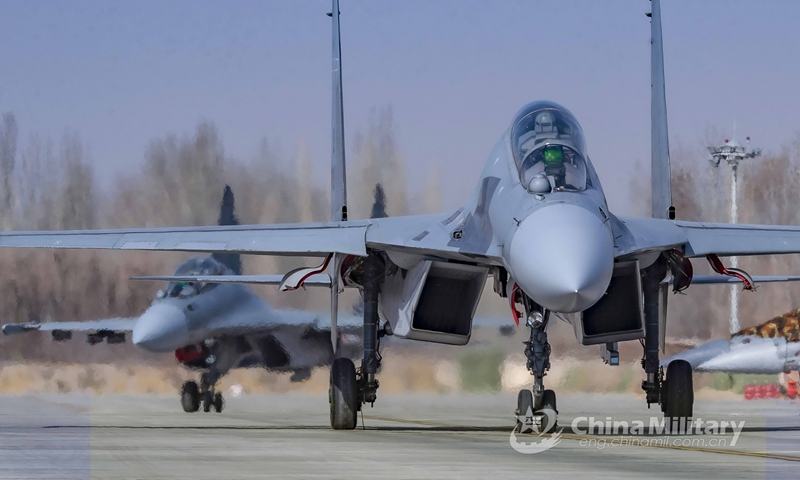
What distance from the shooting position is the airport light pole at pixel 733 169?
950 inches

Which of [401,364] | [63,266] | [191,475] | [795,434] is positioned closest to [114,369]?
[63,266]

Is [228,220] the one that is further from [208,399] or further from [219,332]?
[208,399]

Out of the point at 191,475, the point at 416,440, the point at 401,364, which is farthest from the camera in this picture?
the point at 401,364

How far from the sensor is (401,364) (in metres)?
20.1

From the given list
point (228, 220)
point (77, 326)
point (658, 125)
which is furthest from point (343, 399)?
point (77, 326)

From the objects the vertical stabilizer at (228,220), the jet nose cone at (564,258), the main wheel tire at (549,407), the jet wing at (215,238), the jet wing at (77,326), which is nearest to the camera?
the jet nose cone at (564,258)

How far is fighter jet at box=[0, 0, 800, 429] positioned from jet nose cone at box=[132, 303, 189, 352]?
324 inches

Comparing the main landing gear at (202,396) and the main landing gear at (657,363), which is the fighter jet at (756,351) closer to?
the main landing gear at (202,396)

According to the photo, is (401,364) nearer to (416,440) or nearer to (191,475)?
(416,440)

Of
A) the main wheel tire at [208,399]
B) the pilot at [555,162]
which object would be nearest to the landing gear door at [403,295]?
the pilot at [555,162]

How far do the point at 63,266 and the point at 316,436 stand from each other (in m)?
15.6

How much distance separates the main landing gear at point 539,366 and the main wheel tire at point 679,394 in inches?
54.6

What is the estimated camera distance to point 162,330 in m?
21.2

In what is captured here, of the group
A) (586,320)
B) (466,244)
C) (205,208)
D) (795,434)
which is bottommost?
(795,434)
